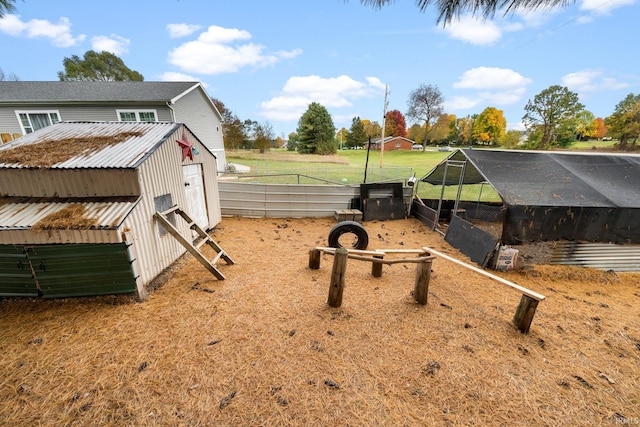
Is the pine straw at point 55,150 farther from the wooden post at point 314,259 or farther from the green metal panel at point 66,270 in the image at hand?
the wooden post at point 314,259

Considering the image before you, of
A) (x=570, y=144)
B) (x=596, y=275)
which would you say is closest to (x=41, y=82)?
(x=596, y=275)

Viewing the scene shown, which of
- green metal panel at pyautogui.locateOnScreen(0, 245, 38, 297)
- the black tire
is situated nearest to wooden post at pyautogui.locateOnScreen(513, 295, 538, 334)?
the black tire

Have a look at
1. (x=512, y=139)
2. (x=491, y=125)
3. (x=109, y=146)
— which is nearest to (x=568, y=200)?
(x=109, y=146)

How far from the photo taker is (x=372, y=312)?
4094mm

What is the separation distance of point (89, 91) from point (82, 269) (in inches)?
759

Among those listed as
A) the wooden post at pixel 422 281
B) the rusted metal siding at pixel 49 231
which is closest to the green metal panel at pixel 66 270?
the rusted metal siding at pixel 49 231

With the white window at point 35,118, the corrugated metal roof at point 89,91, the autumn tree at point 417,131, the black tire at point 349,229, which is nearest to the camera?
the black tire at point 349,229

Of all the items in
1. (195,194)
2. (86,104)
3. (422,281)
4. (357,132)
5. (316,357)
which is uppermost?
(357,132)

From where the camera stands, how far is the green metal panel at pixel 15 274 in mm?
3785

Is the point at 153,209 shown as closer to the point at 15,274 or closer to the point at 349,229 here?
the point at 15,274

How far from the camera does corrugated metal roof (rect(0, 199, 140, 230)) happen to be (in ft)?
12.2

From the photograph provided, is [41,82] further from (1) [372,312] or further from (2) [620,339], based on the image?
(2) [620,339]

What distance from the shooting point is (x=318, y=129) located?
1668 inches

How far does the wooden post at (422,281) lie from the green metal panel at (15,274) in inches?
253
